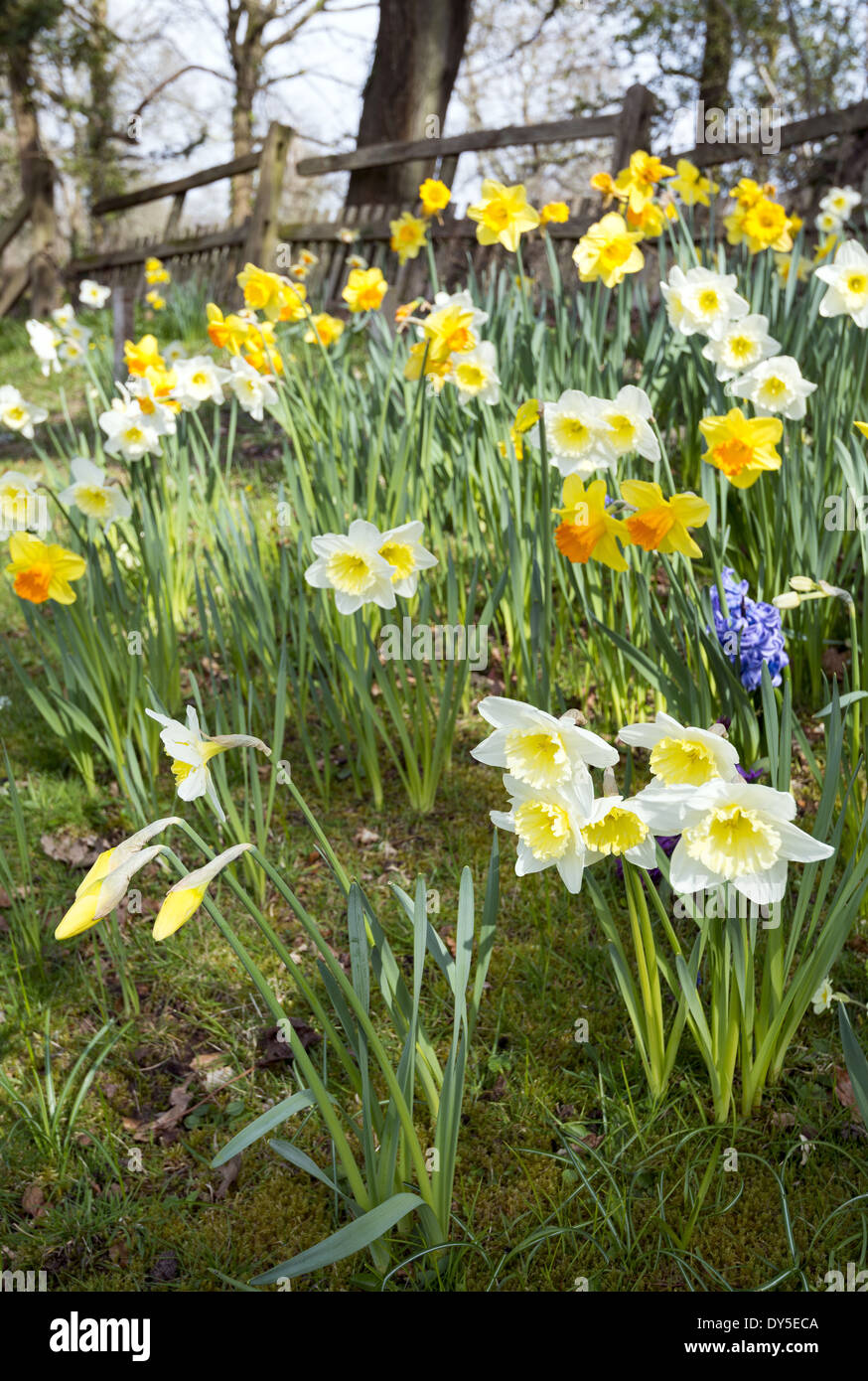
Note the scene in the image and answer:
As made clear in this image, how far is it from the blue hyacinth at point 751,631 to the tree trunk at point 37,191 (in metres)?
11.7

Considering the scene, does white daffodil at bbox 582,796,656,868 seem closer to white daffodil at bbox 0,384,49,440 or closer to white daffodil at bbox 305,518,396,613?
white daffodil at bbox 305,518,396,613

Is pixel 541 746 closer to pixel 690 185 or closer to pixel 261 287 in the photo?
pixel 261 287

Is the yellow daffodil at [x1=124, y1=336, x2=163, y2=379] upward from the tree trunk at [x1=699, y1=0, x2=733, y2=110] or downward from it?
downward

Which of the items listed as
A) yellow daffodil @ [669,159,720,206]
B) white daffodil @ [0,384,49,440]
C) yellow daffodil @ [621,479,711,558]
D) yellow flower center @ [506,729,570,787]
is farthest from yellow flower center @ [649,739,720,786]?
yellow daffodil @ [669,159,720,206]

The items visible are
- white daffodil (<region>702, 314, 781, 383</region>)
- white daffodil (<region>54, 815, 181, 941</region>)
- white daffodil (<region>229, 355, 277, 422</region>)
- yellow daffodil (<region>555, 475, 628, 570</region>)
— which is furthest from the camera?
white daffodil (<region>229, 355, 277, 422</region>)

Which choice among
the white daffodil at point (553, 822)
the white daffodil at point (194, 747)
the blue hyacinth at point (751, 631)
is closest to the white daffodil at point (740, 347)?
the blue hyacinth at point (751, 631)

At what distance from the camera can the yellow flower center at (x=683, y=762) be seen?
1.04 m

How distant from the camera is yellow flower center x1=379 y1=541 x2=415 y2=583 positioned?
1719 mm

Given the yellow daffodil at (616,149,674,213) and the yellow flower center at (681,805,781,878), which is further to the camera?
the yellow daffodil at (616,149,674,213)

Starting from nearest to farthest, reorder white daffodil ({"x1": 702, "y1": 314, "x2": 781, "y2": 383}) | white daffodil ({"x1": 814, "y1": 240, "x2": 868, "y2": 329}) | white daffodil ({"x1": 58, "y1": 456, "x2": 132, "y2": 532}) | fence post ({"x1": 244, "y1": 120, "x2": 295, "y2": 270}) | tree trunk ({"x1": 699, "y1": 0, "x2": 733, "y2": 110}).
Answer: white daffodil ({"x1": 702, "y1": 314, "x2": 781, "y2": 383})
white daffodil ({"x1": 814, "y1": 240, "x2": 868, "y2": 329})
white daffodil ({"x1": 58, "y1": 456, "x2": 132, "y2": 532})
fence post ({"x1": 244, "y1": 120, "x2": 295, "y2": 270})
tree trunk ({"x1": 699, "y1": 0, "x2": 733, "y2": 110})

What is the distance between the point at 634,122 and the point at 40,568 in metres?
5.26

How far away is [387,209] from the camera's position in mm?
7016

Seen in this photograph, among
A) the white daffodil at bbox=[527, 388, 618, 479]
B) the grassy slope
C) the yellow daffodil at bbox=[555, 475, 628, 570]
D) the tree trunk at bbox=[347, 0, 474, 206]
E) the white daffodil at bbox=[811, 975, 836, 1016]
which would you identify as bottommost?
the grassy slope
